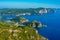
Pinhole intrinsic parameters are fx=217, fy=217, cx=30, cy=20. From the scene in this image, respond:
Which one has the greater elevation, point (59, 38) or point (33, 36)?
point (33, 36)

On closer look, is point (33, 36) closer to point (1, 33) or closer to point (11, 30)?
point (11, 30)

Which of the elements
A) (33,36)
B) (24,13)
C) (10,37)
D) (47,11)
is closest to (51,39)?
(33,36)

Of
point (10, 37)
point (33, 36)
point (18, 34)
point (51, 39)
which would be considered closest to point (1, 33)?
point (10, 37)

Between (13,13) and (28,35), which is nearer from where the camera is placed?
(28,35)

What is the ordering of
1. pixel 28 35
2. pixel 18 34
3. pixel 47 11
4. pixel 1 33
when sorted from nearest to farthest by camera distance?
pixel 1 33 < pixel 18 34 < pixel 28 35 < pixel 47 11

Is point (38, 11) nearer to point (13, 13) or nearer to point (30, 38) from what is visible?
point (13, 13)

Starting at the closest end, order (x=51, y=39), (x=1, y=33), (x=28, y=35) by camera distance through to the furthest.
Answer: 1. (x=1, y=33)
2. (x=28, y=35)
3. (x=51, y=39)

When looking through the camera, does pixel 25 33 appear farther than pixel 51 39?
No

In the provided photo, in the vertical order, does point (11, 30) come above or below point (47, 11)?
above

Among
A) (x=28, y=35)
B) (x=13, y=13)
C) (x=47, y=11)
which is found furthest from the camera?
(x=47, y=11)
